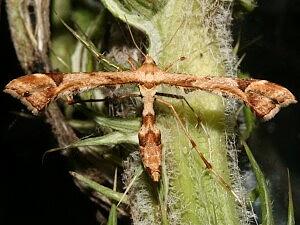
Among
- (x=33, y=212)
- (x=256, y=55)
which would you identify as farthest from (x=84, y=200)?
(x=256, y=55)

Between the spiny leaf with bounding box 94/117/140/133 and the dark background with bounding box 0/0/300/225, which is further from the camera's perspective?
the dark background with bounding box 0/0/300/225

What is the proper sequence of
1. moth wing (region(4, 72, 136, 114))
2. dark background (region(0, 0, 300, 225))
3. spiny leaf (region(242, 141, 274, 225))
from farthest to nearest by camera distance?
dark background (region(0, 0, 300, 225)) → moth wing (region(4, 72, 136, 114)) → spiny leaf (region(242, 141, 274, 225))

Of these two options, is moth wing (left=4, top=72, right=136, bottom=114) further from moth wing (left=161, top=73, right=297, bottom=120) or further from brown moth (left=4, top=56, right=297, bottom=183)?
moth wing (left=161, top=73, right=297, bottom=120)

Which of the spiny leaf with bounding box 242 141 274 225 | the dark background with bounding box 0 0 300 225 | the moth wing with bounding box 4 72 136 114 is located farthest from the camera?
the dark background with bounding box 0 0 300 225

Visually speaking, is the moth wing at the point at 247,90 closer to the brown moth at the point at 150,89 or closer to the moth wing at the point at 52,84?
the brown moth at the point at 150,89

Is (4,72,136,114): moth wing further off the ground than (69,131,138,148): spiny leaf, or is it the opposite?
(4,72,136,114): moth wing

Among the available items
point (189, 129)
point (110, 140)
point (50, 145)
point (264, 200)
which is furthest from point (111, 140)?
point (50, 145)

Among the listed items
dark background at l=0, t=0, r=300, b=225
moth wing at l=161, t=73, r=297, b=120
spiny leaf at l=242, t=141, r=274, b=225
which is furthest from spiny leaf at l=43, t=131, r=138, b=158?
dark background at l=0, t=0, r=300, b=225

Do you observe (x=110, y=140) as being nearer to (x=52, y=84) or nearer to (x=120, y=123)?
(x=120, y=123)
